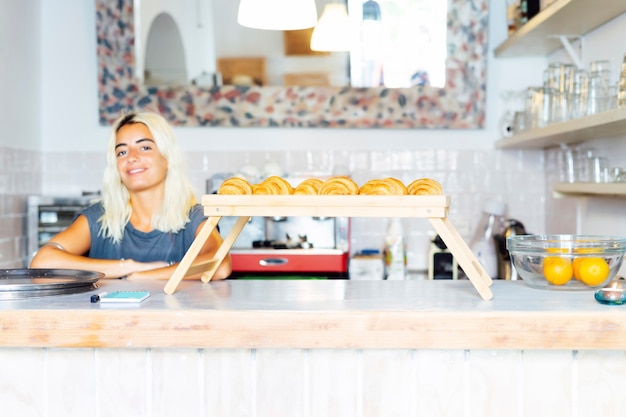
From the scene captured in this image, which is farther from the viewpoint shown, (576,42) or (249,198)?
(576,42)

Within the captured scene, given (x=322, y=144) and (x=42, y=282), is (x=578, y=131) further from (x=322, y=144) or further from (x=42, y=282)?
(x=42, y=282)

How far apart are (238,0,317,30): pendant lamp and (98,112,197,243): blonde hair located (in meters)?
0.49

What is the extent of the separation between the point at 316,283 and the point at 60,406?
68 centimetres

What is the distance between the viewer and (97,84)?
4250mm

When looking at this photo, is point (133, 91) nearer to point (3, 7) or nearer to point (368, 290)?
point (3, 7)

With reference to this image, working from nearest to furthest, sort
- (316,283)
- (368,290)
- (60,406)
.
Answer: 1. (60,406)
2. (368,290)
3. (316,283)

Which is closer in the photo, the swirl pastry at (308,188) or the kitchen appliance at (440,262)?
the swirl pastry at (308,188)

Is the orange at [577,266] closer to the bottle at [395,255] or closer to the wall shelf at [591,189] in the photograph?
the wall shelf at [591,189]

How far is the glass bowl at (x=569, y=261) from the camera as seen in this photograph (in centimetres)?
177

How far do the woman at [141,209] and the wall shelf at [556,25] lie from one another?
5.00ft

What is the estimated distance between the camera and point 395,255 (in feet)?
12.8

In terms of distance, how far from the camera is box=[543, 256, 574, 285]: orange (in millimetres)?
1786

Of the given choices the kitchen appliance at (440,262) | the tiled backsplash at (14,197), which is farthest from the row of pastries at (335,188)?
the tiled backsplash at (14,197)

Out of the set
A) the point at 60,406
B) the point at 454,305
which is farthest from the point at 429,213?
the point at 60,406
